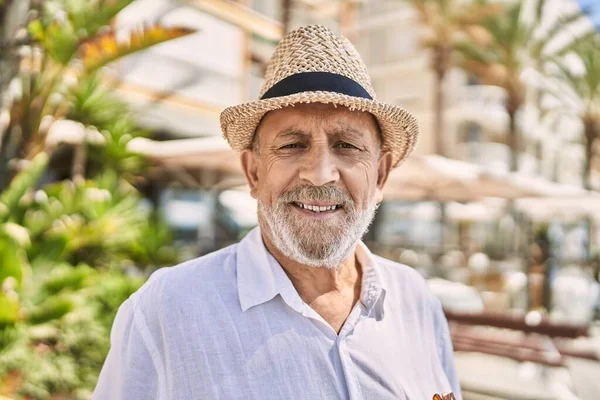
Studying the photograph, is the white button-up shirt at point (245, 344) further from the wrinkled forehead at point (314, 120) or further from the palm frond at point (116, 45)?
the palm frond at point (116, 45)

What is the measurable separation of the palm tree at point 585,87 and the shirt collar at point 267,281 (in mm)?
17713

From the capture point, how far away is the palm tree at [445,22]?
15922 mm

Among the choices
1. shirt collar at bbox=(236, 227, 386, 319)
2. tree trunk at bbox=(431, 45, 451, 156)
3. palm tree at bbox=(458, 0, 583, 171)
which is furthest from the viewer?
tree trunk at bbox=(431, 45, 451, 156)

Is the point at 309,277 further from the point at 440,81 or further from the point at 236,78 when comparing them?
the point at 236,78

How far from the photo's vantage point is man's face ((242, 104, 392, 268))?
4.92ft

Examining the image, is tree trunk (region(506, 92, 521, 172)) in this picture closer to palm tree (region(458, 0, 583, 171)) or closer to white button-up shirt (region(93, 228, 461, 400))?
palm tree (region(458, 0, 583, 171))

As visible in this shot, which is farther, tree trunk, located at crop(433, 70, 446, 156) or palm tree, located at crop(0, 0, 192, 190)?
tree trunk, located at crop(433, 70, 446, 156)

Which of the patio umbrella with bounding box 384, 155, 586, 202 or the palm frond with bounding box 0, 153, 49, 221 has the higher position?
the patio umbrella with bounding box 384, 155, 586, 202

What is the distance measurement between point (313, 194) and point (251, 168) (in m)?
0.30

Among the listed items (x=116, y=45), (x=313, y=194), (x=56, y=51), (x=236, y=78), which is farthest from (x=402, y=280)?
(x=236, y=78)

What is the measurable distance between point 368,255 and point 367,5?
40267 millimetres

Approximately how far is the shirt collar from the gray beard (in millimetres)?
57

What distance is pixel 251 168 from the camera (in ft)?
5.65

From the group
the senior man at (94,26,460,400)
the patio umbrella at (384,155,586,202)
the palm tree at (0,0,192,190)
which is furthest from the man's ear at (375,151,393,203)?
the patio umbrella at (384,155,586,202)
